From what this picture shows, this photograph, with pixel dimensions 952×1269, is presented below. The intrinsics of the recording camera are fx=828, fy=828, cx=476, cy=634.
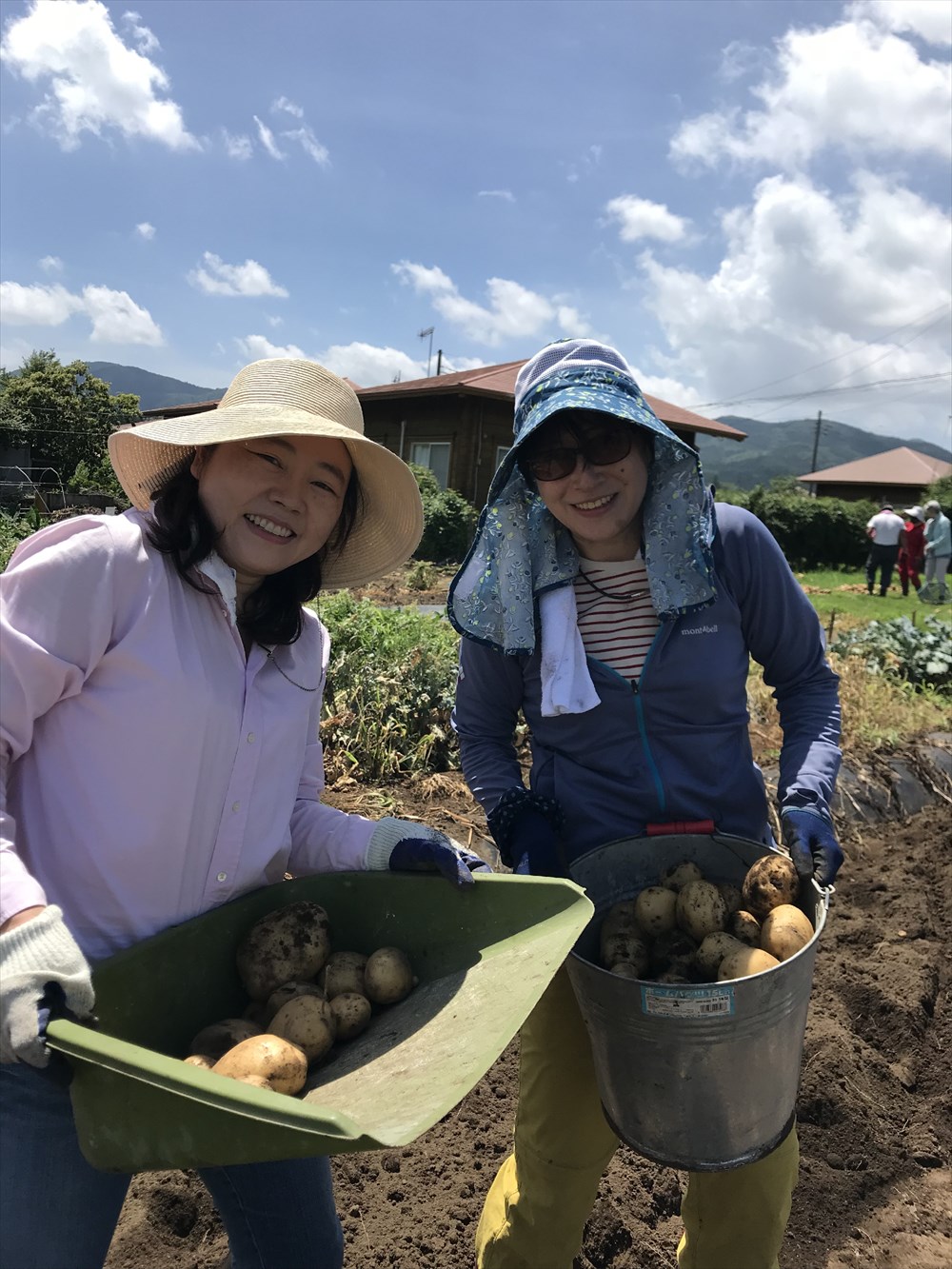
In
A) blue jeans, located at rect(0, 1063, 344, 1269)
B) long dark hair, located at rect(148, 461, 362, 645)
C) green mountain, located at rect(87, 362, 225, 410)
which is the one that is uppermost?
green mountain, located at rect(87, 362, 225, 410)

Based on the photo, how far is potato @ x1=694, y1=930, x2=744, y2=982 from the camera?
1.48 m

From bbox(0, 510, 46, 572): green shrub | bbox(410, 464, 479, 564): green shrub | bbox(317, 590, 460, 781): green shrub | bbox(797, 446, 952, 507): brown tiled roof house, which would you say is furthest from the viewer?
bbox(797, 446, 952, 507): brown tiled roof house

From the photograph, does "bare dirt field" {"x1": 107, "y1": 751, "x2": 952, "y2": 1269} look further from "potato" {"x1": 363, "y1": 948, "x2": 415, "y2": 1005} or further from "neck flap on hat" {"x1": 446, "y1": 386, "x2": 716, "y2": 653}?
"neck flap on hat" {"x1": 446, "y1": 386, "x2": 716, "y2": 653}

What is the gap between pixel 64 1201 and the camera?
1164 mm

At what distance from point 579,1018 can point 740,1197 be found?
438 millimetres

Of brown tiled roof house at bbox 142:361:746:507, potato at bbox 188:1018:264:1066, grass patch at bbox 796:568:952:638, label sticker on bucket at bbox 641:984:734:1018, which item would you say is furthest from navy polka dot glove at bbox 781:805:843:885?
brown tiled roof house at bbox 142:361:746:507

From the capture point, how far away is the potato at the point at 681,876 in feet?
5.30

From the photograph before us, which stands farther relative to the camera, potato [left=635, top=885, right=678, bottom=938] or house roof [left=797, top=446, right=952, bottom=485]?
house roof [left=797, top=446, right=952, bottom=485]

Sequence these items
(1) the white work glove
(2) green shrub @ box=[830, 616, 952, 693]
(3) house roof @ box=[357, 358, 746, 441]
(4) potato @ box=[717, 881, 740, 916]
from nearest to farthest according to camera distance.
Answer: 1. (1) the white work glove
2. (4) potato @ box=[717, 881, 740, 916]
3. (2) green shrub @ box=[830, 616, 952, 693]
4. (3) house roof @ box=[357, 358, 746, 441]

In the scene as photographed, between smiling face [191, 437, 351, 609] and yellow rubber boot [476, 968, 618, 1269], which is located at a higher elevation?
smiling face [191, 437, 351, 609]

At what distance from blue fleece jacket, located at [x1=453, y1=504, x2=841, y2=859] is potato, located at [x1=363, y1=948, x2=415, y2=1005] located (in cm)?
39

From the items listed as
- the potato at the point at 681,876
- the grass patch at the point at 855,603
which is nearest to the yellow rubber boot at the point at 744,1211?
the potato at the point at 681,876

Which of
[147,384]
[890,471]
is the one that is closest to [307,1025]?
[890,471]

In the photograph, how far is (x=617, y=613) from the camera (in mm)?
1745
